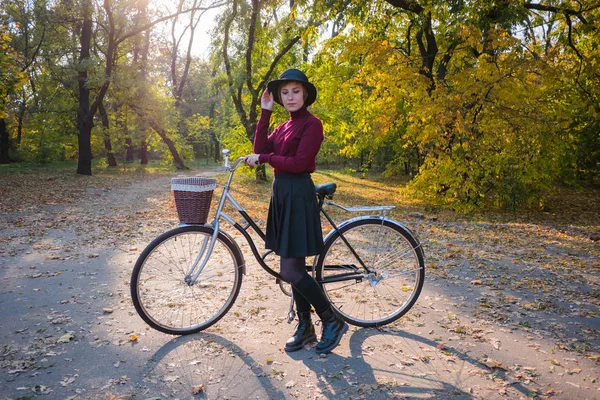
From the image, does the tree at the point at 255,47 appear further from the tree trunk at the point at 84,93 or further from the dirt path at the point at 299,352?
the dirt path at the point at 299,352

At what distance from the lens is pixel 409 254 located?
141 inches

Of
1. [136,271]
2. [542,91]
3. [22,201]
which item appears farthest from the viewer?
[22,201]

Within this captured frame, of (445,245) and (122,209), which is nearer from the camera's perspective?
(445,245)

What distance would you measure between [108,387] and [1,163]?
2603 centimetres

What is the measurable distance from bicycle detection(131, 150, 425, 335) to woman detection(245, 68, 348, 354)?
0.21 meters

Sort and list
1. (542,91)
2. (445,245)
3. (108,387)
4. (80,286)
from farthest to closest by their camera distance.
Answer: (542,91) → (445,245) → (80,286) → (108,387)

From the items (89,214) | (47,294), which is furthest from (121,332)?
(89,214)

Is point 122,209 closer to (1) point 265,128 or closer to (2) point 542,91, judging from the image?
(1) point 265,128

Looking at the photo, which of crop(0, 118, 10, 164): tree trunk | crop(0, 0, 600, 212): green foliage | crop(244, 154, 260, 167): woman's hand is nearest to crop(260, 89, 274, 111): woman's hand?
crop(244, 154, 260, 167): woman's hand

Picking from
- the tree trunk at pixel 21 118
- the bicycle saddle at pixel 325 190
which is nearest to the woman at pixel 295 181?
the bicycle saddle at pixel 325 190

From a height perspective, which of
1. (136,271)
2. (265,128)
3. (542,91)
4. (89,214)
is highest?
(542,91)

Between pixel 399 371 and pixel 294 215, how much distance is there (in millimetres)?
1293

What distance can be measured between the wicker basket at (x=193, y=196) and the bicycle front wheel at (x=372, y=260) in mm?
980

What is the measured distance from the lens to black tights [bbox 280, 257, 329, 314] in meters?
3.04
